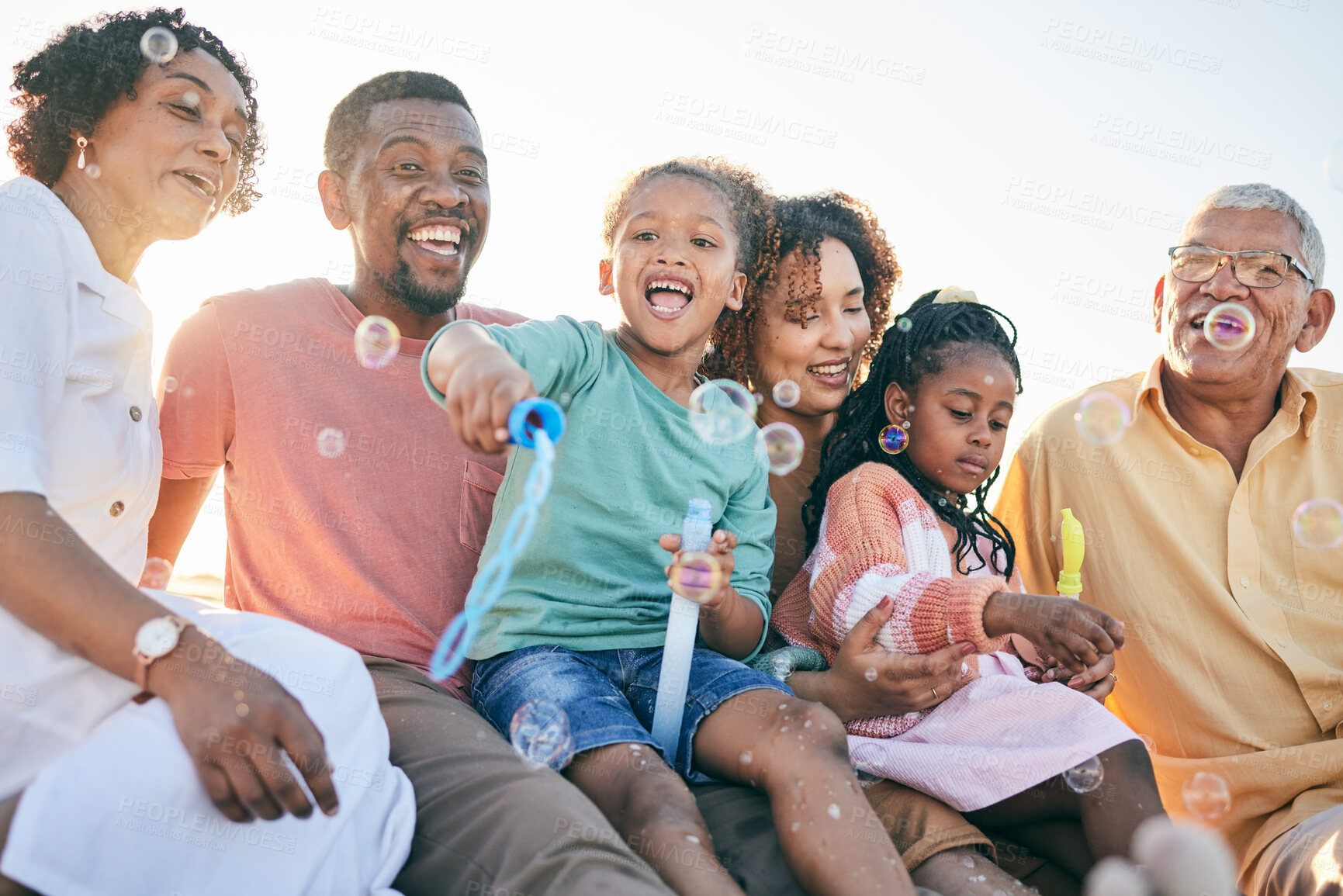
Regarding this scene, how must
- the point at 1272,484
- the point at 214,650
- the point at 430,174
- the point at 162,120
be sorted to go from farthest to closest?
1. the point at 1272,484
2. the point at 430,174
3. the point at 162,120
4. the point at 214,650

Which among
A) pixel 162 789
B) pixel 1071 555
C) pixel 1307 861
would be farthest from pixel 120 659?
pixel 1307 861

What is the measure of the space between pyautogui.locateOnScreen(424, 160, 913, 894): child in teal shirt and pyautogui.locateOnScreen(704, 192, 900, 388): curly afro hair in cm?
15

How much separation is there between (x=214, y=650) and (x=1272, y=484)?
2922 millimetres

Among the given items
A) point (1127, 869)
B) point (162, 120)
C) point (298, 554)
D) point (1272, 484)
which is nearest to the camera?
point (1127, 869)

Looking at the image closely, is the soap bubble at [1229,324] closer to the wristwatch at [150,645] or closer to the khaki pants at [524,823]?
the khaki pants at [524,823]

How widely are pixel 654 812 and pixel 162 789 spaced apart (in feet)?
2.51

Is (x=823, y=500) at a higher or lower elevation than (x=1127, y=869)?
higher

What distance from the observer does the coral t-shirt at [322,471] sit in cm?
227

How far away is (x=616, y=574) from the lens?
2.14m

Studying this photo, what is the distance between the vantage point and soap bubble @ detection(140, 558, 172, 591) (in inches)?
88.7

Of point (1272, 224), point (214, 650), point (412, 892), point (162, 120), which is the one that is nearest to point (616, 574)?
point (412, 892)

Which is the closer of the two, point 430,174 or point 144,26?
point 144,26

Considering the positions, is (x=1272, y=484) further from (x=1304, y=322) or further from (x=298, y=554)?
(x=298, y=554)

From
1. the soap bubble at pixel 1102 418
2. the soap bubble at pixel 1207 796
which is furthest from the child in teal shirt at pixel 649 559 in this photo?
the soap bubble at pixel 1207 796
